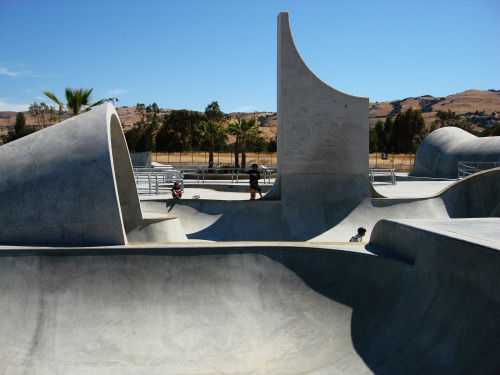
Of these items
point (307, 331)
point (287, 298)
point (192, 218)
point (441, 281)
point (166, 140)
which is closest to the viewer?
point (441, 281)

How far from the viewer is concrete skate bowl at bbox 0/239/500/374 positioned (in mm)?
5656

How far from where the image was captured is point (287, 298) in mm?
7023

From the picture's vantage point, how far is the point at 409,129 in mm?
72000

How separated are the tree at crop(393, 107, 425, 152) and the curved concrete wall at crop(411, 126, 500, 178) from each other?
38258mm

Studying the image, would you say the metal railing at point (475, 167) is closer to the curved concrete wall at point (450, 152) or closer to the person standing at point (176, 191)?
the curved concrete wall at point (450, 152)

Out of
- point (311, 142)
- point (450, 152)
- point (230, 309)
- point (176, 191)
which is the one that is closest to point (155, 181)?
point (176, 191)

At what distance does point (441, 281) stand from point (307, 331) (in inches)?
85.9

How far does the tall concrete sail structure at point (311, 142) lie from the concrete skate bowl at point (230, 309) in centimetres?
693

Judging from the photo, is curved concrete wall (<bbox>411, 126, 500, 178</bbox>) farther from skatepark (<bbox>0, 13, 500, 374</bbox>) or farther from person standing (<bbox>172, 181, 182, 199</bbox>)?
skatepark (<bbox>0, 13, 500, 374</bbox>)

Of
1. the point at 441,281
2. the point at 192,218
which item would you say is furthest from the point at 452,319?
the point at 192,218

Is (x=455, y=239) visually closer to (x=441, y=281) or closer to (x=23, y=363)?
(x=441, y=281)

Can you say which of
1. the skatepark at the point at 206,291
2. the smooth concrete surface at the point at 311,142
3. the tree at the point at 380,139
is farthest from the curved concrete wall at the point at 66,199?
the tree at the point at 380,139

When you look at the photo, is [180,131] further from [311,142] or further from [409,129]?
[311,142]

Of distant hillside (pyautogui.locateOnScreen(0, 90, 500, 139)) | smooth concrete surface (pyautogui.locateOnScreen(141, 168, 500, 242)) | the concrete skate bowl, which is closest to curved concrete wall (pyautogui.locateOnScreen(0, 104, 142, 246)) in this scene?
the concrete skate bowl
